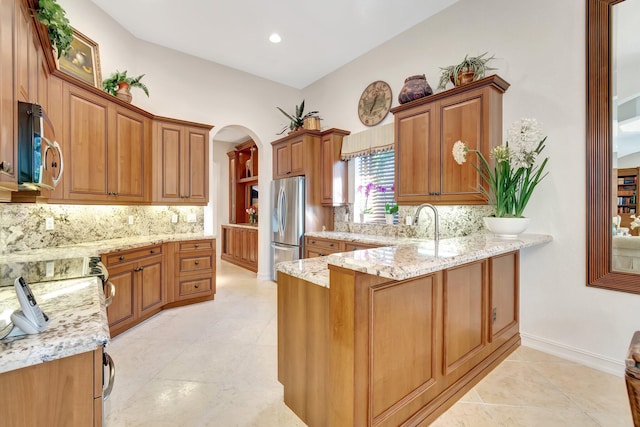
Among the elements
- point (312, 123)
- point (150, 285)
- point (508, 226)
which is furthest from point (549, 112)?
point (150, 285)

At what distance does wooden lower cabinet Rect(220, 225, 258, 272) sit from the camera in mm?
5875

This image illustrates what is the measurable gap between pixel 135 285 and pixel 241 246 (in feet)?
10.7

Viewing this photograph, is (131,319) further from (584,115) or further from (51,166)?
(584,115)

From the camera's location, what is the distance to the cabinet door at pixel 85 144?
269cm

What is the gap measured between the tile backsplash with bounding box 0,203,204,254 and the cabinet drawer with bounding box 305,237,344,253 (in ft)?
5.56

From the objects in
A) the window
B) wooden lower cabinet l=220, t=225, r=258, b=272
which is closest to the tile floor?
the window

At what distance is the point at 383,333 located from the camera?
1465 millimetres

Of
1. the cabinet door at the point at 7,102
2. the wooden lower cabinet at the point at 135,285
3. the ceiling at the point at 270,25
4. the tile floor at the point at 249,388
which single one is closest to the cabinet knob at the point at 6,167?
the cabinet door at the point at 7,102

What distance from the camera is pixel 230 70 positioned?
15.7ft

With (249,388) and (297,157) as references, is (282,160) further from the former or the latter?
(249,388)

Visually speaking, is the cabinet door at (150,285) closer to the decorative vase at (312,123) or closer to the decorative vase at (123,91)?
the decorative vase at (123,91)

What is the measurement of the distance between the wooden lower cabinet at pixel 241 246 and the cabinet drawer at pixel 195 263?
6.05ft

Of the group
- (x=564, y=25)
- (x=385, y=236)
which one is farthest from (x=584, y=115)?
(x=385, y=236)

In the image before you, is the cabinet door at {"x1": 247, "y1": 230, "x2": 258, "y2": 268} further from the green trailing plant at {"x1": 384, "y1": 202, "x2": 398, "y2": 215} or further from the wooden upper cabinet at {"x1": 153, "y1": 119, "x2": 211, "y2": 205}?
the green trailing plant at {"x1": 384, "y1": 202, "x2": 398, "y2": 215}
